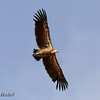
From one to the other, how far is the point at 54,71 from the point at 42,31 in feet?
10.8

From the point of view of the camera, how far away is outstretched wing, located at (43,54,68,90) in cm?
2183

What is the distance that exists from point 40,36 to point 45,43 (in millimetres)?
632

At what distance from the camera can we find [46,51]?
20.8 metres

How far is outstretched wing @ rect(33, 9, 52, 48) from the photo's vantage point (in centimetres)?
2094

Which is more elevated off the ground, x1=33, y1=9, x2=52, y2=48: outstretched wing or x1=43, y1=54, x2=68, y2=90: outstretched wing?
x1=33, y1=9, x2=52, y2=48: outstretched wing

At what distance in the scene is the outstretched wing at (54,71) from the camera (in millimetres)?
21828

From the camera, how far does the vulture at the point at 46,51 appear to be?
20812mm

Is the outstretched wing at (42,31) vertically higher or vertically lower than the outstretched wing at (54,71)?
higher

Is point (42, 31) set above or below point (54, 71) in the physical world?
above

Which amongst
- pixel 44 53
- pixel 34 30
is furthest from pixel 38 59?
pixel 34 30

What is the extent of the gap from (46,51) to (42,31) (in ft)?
4.95

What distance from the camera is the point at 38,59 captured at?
20.6m

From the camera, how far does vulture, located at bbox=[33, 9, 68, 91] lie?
68.3 ft

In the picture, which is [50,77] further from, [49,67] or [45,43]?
[45,43]
